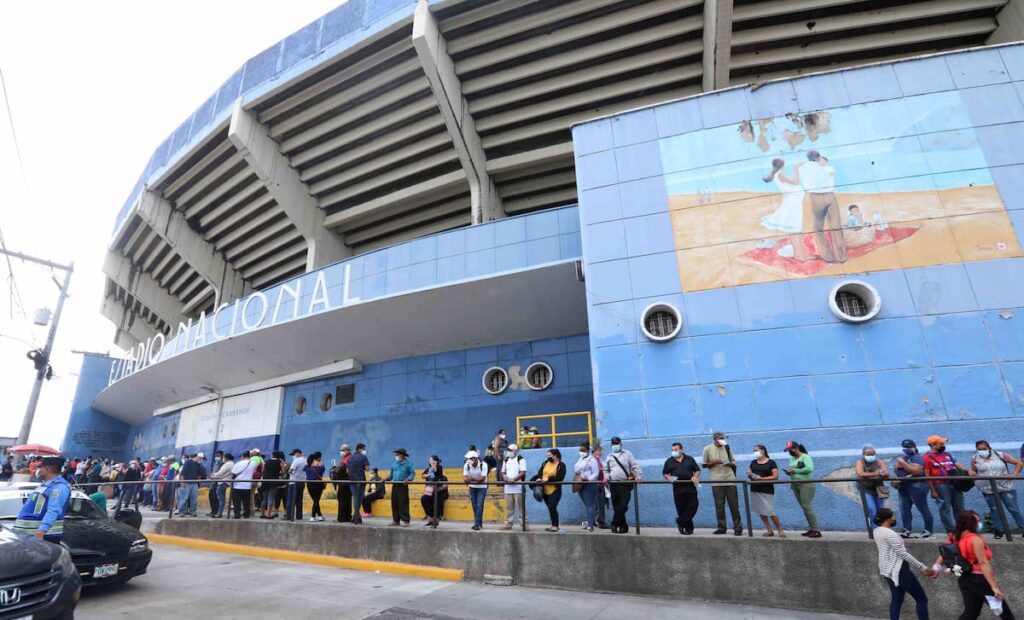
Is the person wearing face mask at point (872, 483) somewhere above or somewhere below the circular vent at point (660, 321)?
below

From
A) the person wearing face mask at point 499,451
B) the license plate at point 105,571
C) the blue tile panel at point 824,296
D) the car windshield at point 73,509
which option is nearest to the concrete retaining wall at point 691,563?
the person wearing face mask at point 499,451

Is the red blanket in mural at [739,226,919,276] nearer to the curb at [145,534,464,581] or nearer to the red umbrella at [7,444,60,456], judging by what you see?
the curb at [145,534,464,581]

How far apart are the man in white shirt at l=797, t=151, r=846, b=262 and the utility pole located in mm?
23051

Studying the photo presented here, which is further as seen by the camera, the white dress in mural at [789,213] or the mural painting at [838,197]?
the white dress in mural at [789,213]

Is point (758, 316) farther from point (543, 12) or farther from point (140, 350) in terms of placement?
point (140, 350)

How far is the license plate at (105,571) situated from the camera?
6.20 metres

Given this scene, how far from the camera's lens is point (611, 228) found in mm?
10375

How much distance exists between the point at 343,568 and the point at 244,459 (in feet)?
14.1

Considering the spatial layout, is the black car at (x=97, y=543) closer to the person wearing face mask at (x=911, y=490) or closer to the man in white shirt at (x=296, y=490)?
the man in white shirt at (x=296, y=490)

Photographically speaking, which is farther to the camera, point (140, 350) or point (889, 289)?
point (140, 350)

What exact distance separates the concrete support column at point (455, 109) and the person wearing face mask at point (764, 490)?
1034 cm

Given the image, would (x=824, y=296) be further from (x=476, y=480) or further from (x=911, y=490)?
(x=476, y=480)

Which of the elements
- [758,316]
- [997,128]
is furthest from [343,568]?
[997,128]

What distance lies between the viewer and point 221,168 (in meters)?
18.6
